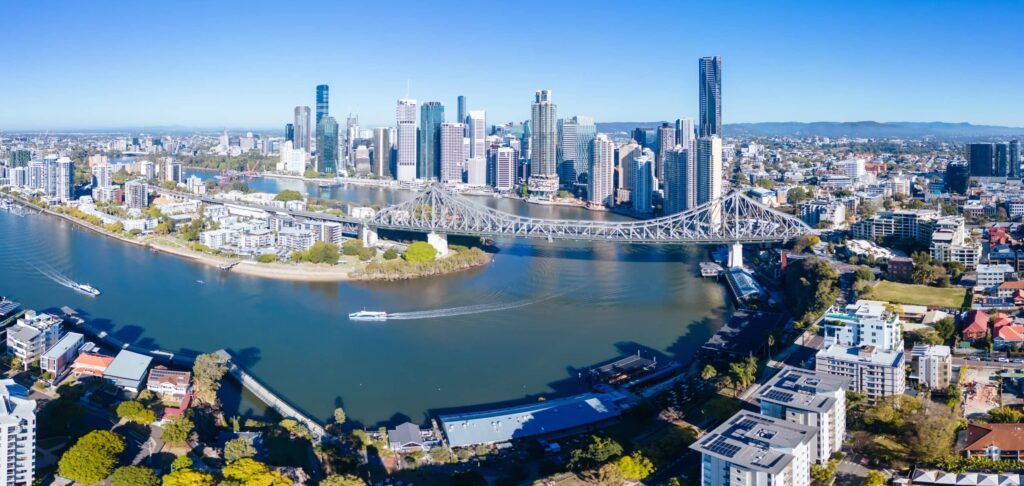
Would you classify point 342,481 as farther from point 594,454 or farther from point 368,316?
point 368,316

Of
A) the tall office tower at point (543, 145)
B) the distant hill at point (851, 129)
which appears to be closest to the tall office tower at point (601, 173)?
the tall office tower at point (543, 145)

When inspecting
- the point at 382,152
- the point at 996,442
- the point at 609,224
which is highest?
the point at 382,152

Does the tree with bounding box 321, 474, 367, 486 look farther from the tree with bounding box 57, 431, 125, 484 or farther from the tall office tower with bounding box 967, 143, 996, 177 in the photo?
the tall office tower with bounding box 967, 143, 996, 177

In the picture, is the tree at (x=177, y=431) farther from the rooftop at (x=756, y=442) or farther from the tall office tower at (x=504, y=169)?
the tall office tower at (x=504, y=169)

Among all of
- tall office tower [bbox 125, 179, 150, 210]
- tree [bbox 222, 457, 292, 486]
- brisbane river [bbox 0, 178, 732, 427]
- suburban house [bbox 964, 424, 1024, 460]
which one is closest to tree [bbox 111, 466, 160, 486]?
tree [bbox 222, 457, 292, 486]

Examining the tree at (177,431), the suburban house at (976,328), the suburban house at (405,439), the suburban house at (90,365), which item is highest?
the suburban house at (976,328)

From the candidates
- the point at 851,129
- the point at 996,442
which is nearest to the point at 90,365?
the point at 996,442

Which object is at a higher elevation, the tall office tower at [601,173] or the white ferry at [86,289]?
the tall office tower at [601,173]
